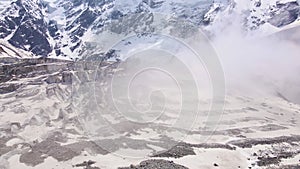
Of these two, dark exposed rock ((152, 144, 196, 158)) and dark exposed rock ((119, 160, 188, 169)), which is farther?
dark exposed rock ((152, 144, 196, 158))

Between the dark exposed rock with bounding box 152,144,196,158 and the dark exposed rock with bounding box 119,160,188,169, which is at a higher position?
the dark exposed rock with bounding box 152,144,196,158

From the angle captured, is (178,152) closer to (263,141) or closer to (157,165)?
(157,165)

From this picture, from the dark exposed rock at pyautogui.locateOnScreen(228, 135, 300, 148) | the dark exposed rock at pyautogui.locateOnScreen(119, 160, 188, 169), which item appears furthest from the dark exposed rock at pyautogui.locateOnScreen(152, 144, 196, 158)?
the dark exposed rock at pyautogui.locateOnScreen(228, 135, 300, 148)

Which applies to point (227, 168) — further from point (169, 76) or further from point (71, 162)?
point (169, 76)

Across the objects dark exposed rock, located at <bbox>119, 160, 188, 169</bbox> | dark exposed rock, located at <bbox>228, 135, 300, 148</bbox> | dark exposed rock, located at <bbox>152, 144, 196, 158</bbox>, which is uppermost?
dark exposed rock, located at <bbox>228, 135, 300, 148</bbox>

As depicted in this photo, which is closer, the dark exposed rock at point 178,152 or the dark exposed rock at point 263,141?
the dark exposed rock at point 178,152

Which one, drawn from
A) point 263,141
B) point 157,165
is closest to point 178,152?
point 157,165

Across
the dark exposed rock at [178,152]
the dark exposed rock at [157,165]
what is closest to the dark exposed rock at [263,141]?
the dark exposed rock at [178,152]

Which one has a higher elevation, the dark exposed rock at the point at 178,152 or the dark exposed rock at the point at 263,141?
the dark exposed rock at the point at 263,141

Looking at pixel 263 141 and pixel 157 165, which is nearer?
pixel 157 165

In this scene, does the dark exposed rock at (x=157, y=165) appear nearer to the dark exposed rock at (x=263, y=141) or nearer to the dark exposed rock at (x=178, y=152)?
the dark exposed rock at (x=178, y=152)

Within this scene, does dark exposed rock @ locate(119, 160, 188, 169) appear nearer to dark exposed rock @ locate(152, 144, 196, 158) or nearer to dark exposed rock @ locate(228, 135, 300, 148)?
dark exposed rock @ locate(152, 144, 196, 158)
